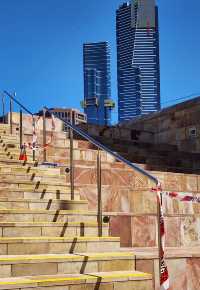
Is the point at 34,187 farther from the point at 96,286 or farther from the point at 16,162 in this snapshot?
the point at 96,286

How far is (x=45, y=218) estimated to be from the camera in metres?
7.16

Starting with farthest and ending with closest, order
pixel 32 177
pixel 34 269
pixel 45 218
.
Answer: pixel 32 177 → pixel 45 218 → pixel 34 269

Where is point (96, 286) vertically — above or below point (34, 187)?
below

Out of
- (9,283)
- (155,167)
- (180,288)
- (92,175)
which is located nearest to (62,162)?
(92,175)

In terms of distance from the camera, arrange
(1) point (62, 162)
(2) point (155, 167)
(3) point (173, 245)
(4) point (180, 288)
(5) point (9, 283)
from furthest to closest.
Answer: (2) point (155, 167), (1) point (62, 162), (3) point (173, 245), (4) point (180, 288), (5) point (9, 283)

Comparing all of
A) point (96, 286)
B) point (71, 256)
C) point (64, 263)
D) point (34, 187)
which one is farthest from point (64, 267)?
point (34, 187)

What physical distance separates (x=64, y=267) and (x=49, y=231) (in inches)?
38.3

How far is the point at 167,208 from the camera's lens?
407 inches

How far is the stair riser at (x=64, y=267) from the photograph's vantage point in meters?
5.47

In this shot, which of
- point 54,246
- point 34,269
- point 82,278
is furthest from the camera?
point 54,246

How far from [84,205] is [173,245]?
2141 mm

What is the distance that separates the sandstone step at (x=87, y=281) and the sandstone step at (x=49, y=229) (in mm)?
1028

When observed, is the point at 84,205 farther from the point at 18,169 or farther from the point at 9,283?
the point at 9,283

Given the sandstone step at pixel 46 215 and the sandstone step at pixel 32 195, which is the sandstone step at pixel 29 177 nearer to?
the sandstone step at pixel 32 195
